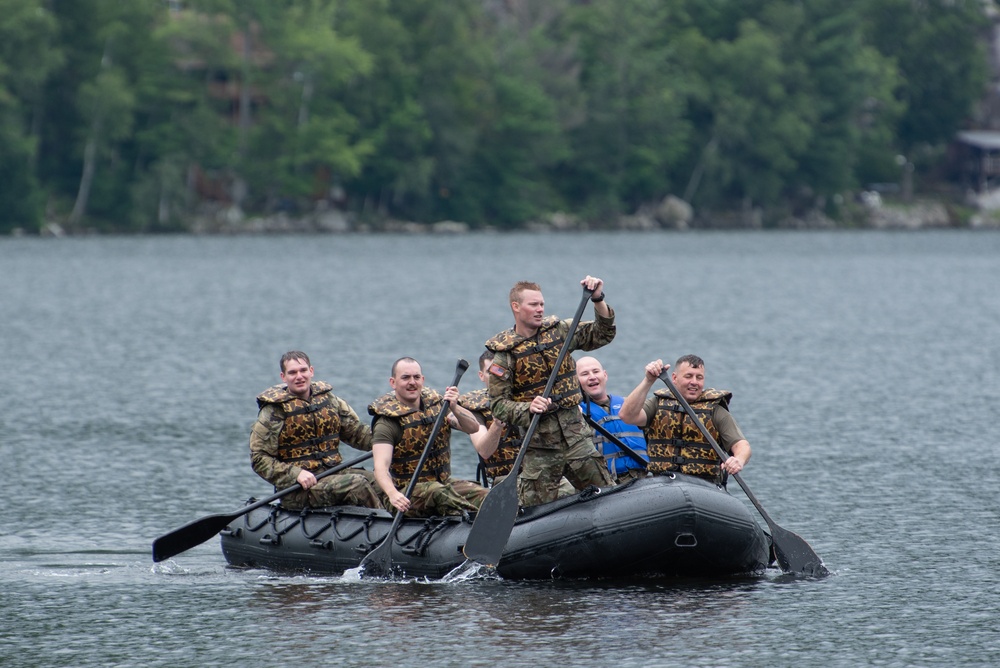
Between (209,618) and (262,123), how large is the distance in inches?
3024

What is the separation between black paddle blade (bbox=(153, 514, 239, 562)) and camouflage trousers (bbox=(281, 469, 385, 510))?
622 millimetres

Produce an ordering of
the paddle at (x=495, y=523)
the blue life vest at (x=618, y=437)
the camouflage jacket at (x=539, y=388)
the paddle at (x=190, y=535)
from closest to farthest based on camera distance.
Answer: the camouflage jacket at (x=539, y=388)
the paddle at (x=495, y=523)
the blue life vest at (x=618, y=437)
the paddle at (x=190, y=535)

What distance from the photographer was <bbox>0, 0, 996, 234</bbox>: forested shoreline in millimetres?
85188

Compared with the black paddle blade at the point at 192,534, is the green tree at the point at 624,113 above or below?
above

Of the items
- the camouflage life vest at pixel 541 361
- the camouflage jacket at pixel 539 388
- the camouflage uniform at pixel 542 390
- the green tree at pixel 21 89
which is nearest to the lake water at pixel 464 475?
the camouflage uniform at pixel 542 390

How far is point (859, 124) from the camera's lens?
111m

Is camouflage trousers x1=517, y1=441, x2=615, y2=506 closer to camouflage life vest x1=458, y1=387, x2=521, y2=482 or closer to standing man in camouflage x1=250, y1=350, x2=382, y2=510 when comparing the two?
camouflage life vest x1=458, y1=387, x2=521, y2=482

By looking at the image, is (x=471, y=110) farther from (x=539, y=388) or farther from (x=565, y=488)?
(x=539, y=388)

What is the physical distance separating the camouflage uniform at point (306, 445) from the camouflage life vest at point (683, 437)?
2.60 meters

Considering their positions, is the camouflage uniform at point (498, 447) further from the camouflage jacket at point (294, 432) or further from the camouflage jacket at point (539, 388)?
the camouflage jacket at point (294, 432)

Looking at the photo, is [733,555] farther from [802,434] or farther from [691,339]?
[691,339]

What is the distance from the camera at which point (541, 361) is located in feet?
45.2

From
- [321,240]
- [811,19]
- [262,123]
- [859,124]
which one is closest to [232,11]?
[262,123]

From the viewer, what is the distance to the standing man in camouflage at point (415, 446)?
47.4 feet
